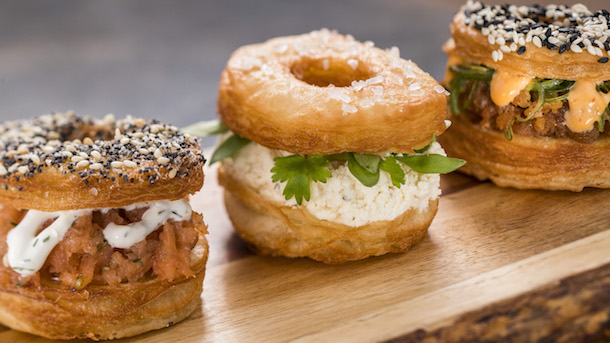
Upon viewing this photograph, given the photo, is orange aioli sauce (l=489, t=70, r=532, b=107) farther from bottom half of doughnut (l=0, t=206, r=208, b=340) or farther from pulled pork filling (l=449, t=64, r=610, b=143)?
bottom half of doughnut (l=0, t=206, r=208, b=340)

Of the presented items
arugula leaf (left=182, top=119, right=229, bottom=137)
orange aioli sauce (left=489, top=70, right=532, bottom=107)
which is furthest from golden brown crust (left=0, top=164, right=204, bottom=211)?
orange aioli sauce (left=489, top=70, right=532, bottom=107)

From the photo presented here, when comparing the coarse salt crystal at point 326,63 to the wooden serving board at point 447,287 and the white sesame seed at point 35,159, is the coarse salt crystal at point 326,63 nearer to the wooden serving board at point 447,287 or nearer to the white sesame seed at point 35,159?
the wooden serving board at point 447,287

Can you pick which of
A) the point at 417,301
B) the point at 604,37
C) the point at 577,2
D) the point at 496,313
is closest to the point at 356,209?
the point at 417,301

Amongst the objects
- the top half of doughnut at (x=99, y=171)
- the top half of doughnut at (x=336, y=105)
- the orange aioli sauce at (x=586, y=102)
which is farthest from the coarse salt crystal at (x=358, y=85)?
the orange aioli sauce at (x=586, y=102)

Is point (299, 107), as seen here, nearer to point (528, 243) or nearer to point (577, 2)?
point (528, 243)

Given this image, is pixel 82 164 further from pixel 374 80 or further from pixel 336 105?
pixel 374 80

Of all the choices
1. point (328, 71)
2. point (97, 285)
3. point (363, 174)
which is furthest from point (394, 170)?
point (97, 285)
